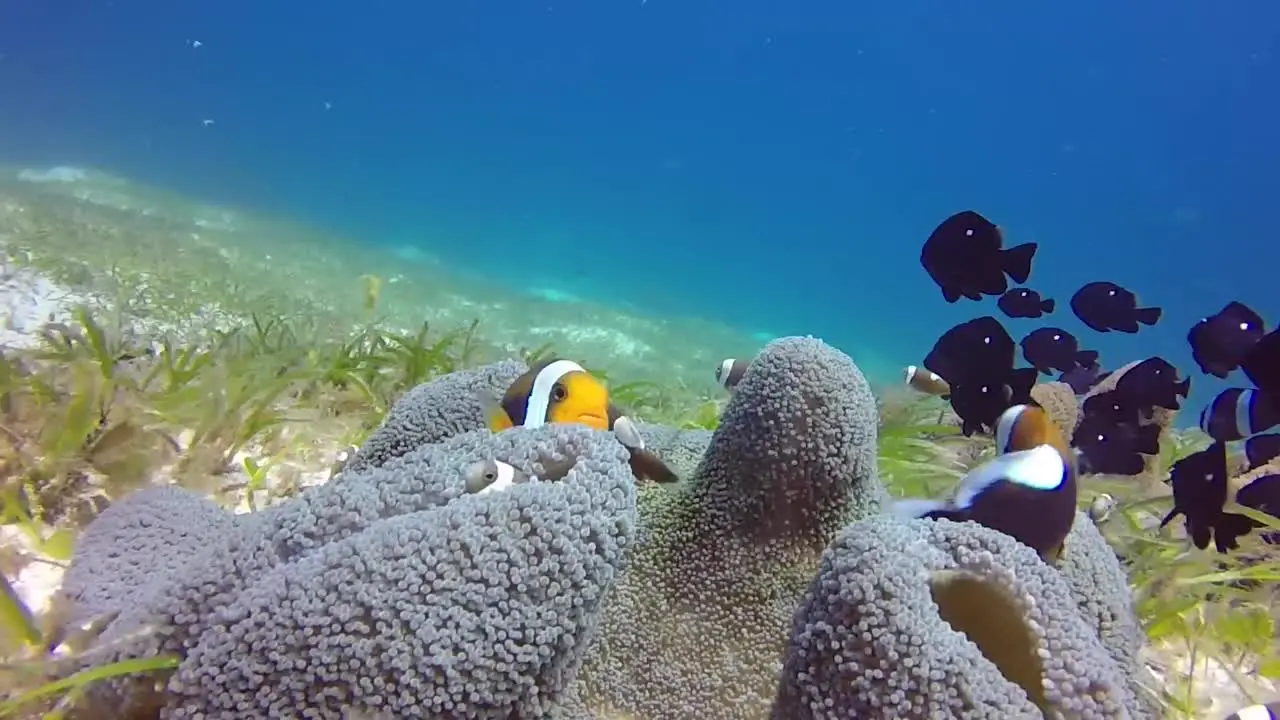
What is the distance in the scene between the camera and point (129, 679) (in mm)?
1081

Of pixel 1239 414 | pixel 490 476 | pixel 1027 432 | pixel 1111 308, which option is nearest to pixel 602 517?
pixel 490 476

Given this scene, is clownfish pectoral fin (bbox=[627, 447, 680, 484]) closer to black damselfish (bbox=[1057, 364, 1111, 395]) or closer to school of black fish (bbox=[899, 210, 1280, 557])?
school of black fish (bbox=[899, 210, 1280, 557])

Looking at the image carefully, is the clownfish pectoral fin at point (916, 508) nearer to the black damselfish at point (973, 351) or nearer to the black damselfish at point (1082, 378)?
the black damselfish at point (973, 351)

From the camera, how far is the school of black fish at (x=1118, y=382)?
2.79m

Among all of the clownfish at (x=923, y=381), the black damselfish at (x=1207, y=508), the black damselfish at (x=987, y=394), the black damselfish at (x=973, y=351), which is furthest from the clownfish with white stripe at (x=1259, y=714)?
the clownfish at (x=923, y=381)

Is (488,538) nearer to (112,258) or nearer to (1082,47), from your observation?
(112,258)

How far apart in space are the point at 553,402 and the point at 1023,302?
357 cm

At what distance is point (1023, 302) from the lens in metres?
4.53

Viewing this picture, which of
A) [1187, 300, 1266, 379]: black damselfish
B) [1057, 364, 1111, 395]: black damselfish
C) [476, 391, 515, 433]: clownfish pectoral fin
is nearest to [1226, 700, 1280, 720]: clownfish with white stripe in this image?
[476, 391, 515, 433]: clownfish pectoral fin

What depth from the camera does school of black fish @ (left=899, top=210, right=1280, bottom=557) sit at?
279cm

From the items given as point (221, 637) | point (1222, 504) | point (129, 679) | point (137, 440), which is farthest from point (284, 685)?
point (1222, 504)

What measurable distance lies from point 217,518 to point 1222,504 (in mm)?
2982

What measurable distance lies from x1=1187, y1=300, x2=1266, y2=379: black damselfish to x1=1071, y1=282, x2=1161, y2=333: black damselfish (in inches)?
22.5

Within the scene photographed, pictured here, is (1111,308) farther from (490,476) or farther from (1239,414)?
(490,476)
